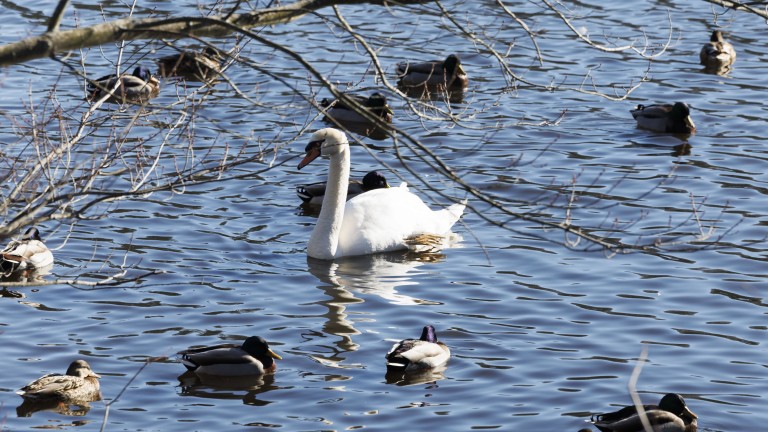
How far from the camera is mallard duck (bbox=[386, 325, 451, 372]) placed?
35.6 feet

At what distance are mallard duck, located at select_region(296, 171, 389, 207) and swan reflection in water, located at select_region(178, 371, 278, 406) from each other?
16.7 ft

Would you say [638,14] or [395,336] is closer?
[395,336]

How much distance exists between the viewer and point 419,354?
1084 cm

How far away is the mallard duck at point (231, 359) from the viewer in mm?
10852

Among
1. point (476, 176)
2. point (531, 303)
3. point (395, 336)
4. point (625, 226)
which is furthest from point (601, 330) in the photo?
point (476, 176)

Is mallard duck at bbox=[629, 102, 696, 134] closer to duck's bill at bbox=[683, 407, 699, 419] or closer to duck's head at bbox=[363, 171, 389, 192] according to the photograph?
duck's head at bbox=[363, 171, 389, 192]

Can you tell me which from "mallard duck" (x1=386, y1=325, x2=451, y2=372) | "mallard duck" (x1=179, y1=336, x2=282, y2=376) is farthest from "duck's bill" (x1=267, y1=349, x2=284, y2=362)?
"mallard duck" (x1=386, y1=325, x2=451, y2=372)

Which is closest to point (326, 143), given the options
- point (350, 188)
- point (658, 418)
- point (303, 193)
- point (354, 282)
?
point (303, 193)

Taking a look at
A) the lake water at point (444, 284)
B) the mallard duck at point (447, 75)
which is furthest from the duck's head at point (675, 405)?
the mallard duck at point (447, 75)

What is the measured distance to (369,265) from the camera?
14.4 meters

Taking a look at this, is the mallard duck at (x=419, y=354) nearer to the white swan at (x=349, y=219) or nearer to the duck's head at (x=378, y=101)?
the white swan at (x=349, y=219)

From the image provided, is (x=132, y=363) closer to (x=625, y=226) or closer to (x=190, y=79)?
(x=625, y=226)

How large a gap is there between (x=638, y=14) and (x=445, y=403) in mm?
15112

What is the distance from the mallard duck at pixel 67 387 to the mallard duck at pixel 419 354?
227 centimetres
